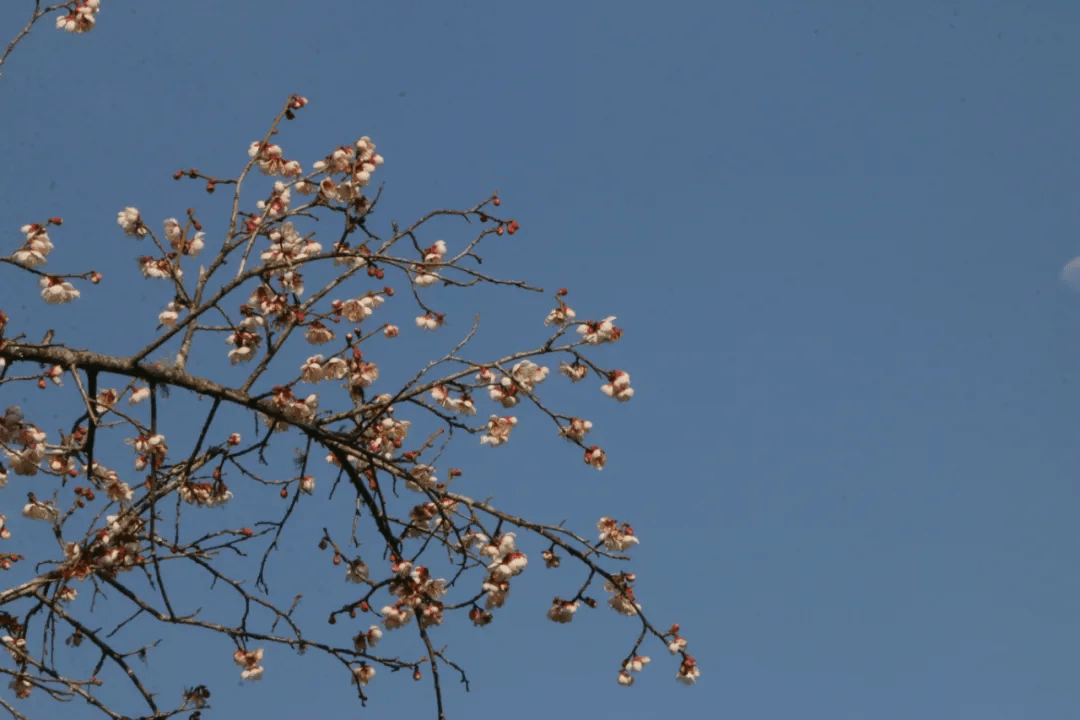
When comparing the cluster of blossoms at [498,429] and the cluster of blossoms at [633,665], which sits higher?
the cluster of blossoms at [498,429]

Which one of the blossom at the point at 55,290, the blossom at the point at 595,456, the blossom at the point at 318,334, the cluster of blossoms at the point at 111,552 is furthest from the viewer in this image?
the blossom at the point at 595,456

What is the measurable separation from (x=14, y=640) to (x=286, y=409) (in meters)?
2.12

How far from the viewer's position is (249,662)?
5621 millimetres

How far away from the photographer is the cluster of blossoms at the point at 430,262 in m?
5.48

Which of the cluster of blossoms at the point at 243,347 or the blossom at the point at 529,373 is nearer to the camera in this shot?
the cluster of blossoms at the point at 243,347

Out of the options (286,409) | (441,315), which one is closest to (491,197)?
(441,315)

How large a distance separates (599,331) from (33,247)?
277cm

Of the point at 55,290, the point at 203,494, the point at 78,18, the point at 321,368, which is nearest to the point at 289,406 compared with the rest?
the point at 321,368

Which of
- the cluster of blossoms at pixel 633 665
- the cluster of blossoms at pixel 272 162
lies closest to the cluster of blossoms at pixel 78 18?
the cluster of blossoms at pixel 272 162

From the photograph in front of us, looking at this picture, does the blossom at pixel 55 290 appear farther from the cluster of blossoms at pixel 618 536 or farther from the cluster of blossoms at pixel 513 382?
the cluster of blossoms at pixel 618 536

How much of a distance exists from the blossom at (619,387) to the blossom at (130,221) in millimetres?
2514

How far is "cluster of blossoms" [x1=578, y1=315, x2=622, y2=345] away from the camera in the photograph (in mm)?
5551

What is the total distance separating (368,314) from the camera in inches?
217

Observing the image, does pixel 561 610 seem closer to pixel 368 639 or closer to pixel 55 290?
pixel 368 639
